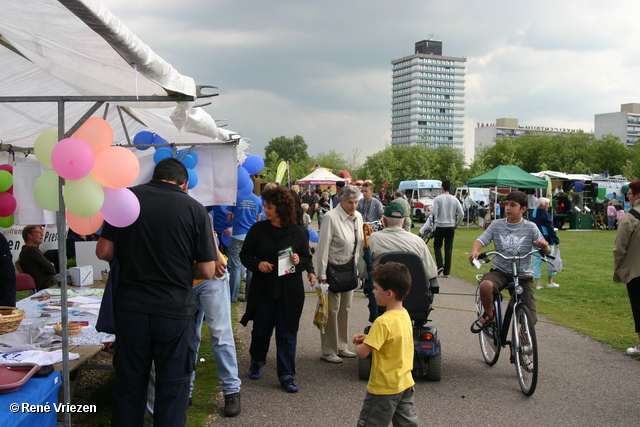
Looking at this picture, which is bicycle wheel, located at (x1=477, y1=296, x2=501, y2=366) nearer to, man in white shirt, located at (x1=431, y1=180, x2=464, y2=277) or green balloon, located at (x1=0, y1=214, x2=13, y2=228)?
green balloon, located at (x1=0, y1=214, x2=13, y2=228)

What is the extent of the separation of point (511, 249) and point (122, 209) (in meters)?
3.95

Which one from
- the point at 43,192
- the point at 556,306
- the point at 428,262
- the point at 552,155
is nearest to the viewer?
the point at 43,192

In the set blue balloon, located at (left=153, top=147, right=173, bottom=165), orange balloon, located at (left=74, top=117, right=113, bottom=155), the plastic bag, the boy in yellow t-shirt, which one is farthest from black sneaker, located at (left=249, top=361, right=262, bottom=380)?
blue balloon, located at (left=153, top=147, right=173, bottom=165)

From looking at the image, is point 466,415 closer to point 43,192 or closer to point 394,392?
point 394,392

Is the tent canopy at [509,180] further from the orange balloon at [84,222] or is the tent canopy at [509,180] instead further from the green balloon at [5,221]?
the orange balloon at [84,222]

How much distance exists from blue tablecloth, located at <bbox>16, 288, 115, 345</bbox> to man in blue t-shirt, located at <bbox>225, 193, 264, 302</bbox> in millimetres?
2870

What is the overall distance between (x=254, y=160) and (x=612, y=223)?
25663 millimetres

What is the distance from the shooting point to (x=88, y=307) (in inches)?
223

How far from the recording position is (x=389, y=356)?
342cm

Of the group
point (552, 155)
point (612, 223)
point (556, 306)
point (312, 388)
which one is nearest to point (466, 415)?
point (312, 388)

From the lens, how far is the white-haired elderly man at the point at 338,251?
19.8ft

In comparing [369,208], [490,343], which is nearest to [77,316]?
[490,343]

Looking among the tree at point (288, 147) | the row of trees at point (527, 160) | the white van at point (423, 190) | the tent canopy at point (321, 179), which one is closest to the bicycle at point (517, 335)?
the tent canopy at point (321, 179)

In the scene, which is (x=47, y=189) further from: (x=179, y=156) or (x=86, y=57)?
(x=179, y=156)
